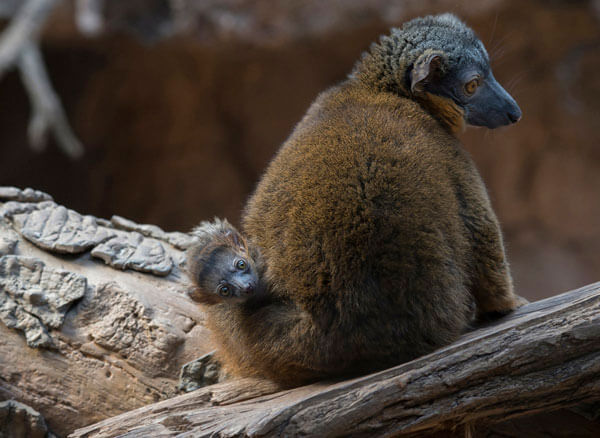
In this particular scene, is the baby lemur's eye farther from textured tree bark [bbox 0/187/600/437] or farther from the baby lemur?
textured tree bark [bbox 0/187/600/437]

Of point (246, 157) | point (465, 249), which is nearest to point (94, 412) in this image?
point (465, 249)

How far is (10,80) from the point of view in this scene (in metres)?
11.4

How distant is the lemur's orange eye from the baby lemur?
0.23m

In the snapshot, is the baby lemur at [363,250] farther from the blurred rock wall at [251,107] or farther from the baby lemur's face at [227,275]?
the blurred rock wall at [251,107]

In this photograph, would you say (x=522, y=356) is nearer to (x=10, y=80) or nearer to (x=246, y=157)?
(x=246, y=157)

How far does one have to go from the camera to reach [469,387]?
274cm

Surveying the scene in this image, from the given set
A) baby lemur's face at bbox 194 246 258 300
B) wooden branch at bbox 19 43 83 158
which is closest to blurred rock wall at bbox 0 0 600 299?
wooden branch at bbox 19 43 83 158

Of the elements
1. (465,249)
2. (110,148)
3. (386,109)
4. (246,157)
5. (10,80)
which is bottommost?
(465,249)

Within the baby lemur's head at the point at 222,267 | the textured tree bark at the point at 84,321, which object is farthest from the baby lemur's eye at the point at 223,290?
the textured tree bark at the point at 84,321

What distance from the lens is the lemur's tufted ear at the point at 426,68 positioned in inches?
138

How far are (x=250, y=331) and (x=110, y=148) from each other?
29.5 feet

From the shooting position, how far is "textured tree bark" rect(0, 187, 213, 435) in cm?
363

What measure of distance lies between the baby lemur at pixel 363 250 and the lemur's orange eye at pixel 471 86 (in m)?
0.23

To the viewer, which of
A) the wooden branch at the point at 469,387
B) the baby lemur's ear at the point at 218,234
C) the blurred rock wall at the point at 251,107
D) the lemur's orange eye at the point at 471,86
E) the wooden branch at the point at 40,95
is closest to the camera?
the wooden branch at the point at 469,387
